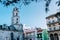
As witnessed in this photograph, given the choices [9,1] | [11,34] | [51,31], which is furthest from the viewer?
[51,31]

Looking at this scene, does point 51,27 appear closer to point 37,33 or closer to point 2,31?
point 37,33

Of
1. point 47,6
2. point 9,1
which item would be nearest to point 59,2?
point 47,6

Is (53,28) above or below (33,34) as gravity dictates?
above

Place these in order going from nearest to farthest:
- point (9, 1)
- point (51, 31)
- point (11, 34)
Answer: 1. point (9, 1)
2. point (11, 34)
3. point (51, 31)

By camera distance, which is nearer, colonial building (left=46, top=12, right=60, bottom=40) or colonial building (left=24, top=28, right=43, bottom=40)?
colonial building (left=46, top=12, right=60, bottom=40)

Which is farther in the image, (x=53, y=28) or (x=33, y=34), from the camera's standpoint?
(x=33, y=34)

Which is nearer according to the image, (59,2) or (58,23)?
(59,2)

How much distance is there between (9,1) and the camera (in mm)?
1234

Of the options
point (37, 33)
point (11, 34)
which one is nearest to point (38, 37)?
point (37, 33)

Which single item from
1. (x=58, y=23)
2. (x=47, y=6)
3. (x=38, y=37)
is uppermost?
(x=47, y=6)

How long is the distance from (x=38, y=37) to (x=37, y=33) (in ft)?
1.01

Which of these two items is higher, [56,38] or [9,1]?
[9,1]

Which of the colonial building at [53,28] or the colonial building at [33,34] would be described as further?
the colonial building at [33,34]

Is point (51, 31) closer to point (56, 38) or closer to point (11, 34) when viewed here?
point (56, 38)
